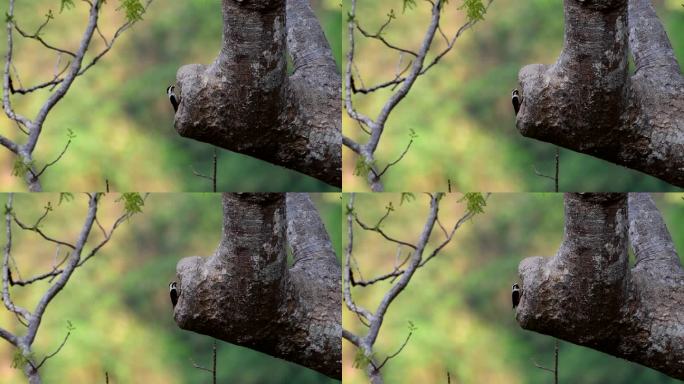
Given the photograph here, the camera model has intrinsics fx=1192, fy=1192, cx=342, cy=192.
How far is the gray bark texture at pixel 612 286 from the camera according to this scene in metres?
3.84

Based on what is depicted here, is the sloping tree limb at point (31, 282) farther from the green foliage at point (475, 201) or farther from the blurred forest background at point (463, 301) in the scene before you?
the green foliage at point (475, 201)

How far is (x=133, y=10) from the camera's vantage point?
4012 millimetres

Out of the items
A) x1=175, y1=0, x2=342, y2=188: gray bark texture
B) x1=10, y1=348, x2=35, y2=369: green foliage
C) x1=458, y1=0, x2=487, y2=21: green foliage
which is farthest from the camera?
x1=10, y1=348, x2=35, y2=369: green foliage

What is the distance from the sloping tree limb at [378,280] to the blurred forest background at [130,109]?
0.29 m

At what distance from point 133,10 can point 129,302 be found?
0.99m

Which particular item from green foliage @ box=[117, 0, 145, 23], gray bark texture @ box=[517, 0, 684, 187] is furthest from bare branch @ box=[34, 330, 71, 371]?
gray bark texture @ box=[517, 0, 684, 187]

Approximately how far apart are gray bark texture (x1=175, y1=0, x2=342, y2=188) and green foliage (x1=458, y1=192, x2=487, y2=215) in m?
0.44

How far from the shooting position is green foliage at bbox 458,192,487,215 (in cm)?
403

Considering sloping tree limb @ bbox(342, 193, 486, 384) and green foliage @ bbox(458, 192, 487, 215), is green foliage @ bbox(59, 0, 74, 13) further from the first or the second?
green foliage @ bbox(458, 192, 487, 215)

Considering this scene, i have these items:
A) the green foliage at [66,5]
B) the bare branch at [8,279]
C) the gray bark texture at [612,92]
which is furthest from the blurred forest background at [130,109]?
the gray bark texture at [612,92]

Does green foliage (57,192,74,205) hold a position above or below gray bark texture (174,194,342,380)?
above

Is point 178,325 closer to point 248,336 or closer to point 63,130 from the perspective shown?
point 248,336

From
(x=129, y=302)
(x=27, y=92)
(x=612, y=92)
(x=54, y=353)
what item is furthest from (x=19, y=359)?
(x=612, y=92)

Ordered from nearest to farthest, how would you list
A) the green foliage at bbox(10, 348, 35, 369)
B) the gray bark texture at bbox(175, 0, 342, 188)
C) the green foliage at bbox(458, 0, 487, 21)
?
the gray bark texture at bbox(175, 0, 342, 188) → the green foliage at bbox(458, 0, 487, 21) → the green foliage at bbox(10, 348, 35, 369)
